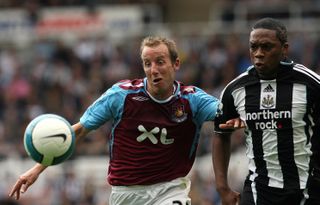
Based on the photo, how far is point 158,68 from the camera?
8.48 m

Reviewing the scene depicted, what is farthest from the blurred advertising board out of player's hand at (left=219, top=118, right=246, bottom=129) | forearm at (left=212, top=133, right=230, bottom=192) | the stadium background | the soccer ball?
player's hand at (left=219, top=118, right=246, bottom=129)

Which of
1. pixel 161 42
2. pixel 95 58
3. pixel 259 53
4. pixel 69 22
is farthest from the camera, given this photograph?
pixel 69 22

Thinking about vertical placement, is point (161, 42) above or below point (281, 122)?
above

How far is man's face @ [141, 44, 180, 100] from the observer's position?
27.9 ft

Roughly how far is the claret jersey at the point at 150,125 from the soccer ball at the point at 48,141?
240 mm

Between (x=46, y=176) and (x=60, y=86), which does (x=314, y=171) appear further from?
(x=60, y=86)

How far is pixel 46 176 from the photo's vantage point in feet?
59.9

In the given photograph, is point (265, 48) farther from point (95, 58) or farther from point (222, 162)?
point (95, 58)

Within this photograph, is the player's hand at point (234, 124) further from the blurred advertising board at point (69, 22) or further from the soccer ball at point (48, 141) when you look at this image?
the blurred advertising board at point (69, 22)

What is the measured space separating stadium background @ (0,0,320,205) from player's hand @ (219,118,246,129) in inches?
283

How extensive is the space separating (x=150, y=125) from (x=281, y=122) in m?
1.34

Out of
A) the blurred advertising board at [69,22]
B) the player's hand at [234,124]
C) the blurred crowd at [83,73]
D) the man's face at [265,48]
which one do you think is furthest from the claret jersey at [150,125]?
the blurred advertising board at [69,22]

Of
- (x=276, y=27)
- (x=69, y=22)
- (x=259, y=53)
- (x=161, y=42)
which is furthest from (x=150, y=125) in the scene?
(x=69, y=22)

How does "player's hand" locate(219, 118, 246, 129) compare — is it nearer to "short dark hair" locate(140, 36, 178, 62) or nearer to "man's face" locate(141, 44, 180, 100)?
"man's face" locate(141, 44, 180, 100)
